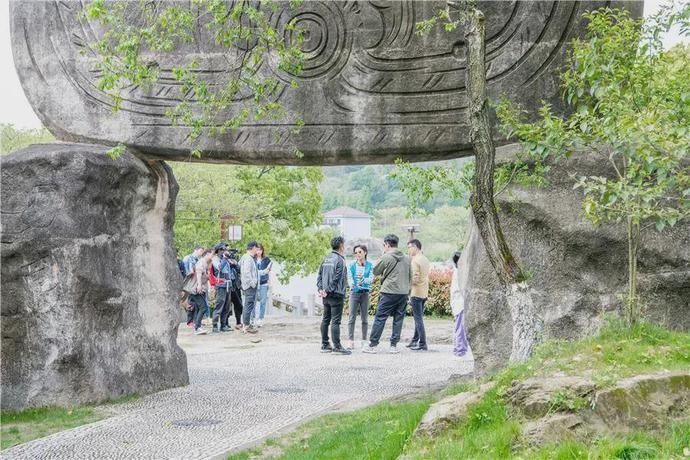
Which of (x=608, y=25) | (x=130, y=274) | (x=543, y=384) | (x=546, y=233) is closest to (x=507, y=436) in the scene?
(x=543, y=384)

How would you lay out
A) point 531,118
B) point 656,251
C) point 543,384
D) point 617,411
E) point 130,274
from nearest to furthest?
point 617,411
point 543,384
point 656,251
point 531,118
point 130,274

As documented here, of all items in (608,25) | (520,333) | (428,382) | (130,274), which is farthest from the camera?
(428,382)

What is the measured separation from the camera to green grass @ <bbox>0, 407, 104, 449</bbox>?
6.47m

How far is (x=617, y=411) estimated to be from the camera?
4430 millimetres

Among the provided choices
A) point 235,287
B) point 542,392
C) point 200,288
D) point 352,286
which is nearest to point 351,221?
point 235,287

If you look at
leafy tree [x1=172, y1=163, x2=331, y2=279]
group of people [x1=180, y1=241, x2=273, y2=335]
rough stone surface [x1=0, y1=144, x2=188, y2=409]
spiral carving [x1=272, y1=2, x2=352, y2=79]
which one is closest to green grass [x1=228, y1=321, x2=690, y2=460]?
rough stone surface [x1=0, y1=144, x2=188, y2=409]

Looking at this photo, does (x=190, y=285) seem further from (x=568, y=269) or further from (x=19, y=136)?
(x=19, y=136)

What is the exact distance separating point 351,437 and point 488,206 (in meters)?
1.86

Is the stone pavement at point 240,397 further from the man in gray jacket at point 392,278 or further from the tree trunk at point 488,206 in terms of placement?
the tree trunk at point 488,206

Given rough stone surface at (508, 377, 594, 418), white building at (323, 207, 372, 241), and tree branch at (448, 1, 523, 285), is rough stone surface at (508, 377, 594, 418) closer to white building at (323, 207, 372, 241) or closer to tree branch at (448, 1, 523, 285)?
tree branch at (448, 1, 523, 285)

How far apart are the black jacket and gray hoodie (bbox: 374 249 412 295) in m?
0.49

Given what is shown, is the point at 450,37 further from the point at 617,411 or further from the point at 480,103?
the point at 617,411

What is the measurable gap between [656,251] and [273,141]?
3.42 meters

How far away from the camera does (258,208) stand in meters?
20.6
